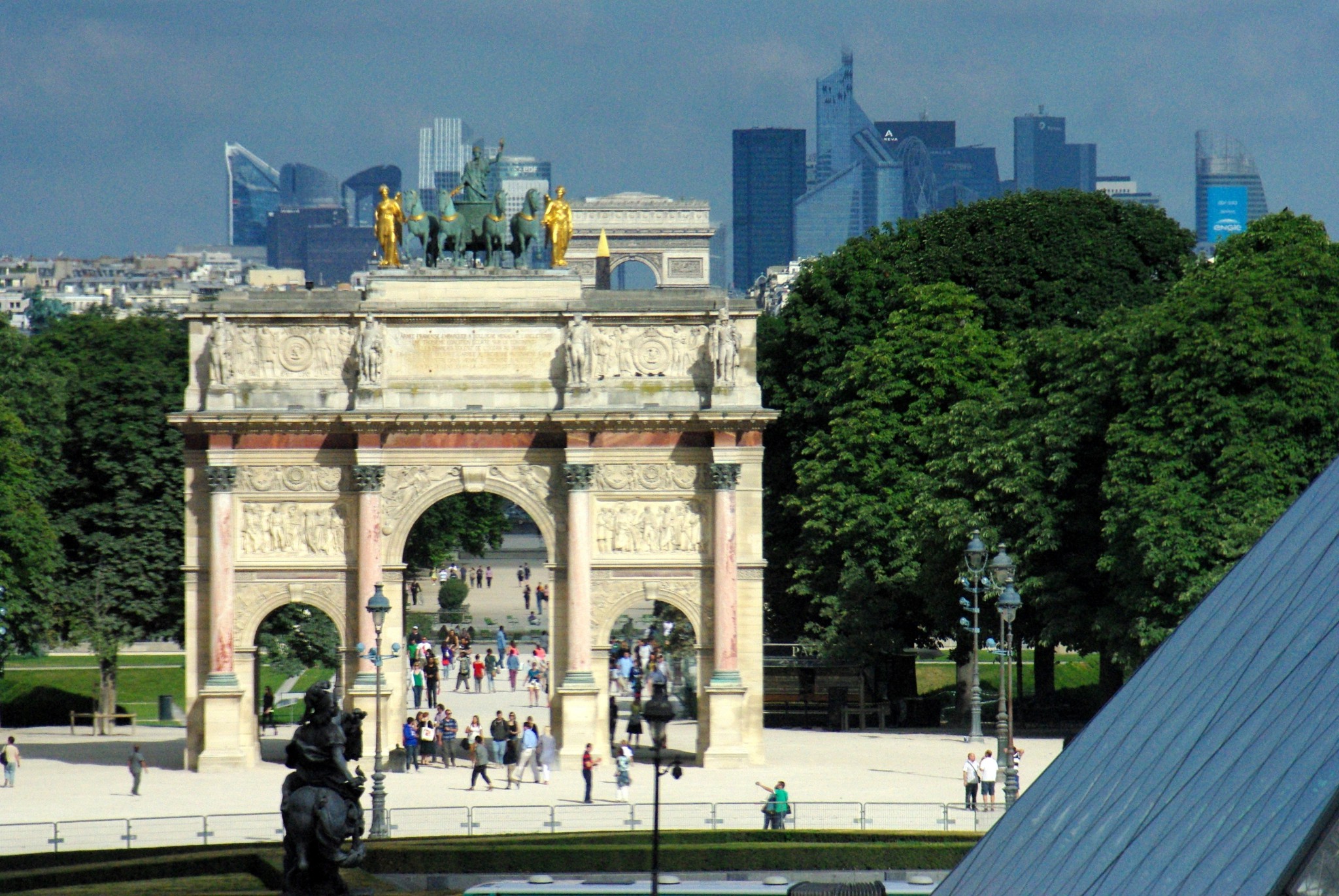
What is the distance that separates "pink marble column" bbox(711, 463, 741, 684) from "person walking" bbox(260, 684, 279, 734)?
51.4 ft

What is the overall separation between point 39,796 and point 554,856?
15.9 meters

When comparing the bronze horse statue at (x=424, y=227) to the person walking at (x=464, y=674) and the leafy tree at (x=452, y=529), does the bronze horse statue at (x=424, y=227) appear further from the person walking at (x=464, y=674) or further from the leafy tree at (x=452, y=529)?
the leafy tree at (x=452, y=529)

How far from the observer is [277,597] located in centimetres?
5600

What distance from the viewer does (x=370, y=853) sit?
39375 millimetres

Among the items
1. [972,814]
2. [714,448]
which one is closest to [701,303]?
[714,448]

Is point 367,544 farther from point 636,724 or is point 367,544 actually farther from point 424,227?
point 636,724

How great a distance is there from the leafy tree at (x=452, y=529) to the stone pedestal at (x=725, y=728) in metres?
40.0

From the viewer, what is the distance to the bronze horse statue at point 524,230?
57.8 meters

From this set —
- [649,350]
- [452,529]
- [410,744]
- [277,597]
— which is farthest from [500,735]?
[452,529]

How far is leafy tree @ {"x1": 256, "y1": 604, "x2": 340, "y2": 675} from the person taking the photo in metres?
71.4

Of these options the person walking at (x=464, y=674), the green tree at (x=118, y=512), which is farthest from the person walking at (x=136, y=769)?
the person walking at (x=464, y=674)

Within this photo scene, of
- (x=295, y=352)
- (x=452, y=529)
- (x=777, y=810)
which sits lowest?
(x=777, y=810)

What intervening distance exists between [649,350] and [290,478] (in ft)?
29.6

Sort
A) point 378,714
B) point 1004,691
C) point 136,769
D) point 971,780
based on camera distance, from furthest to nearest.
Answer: point 136,769
point 1004,691
point 971,780
point 378,714
